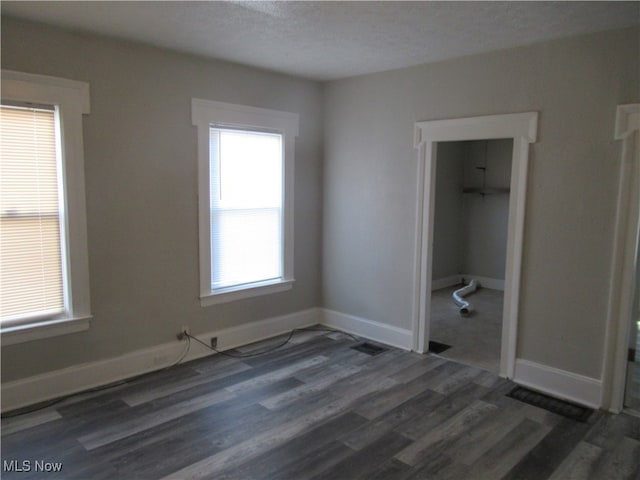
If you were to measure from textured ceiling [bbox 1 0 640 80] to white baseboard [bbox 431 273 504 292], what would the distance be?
3.80 m

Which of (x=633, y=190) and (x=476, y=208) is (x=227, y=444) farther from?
(x=476, y=208)

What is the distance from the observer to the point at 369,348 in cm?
441

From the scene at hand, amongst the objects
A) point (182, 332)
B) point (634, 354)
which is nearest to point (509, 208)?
point (634, 354)

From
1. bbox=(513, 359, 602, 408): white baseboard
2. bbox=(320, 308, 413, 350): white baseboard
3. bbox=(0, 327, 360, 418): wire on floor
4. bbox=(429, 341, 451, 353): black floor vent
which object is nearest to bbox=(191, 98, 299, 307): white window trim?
bbox=(0, 327, 360, 418): wire on floor

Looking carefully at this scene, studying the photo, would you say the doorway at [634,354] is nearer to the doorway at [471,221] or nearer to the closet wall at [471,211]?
the doorway at [471,221]

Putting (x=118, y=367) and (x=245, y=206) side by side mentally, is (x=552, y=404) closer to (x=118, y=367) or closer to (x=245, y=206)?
(x=245, y=206)

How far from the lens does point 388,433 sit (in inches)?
115

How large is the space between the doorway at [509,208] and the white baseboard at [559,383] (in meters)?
0.10

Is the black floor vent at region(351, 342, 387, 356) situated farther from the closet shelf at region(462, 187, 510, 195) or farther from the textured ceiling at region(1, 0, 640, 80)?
the closet shelf at region(462, 187, 510, 195)

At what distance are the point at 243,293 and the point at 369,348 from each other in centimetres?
129

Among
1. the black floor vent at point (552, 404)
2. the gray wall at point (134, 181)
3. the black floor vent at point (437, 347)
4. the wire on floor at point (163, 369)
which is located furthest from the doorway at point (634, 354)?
the gray wall at point (134, 181)

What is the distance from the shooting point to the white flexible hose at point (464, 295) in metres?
5.56

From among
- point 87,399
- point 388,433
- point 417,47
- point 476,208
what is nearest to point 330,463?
point 388,433

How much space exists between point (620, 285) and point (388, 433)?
72.5 inches
